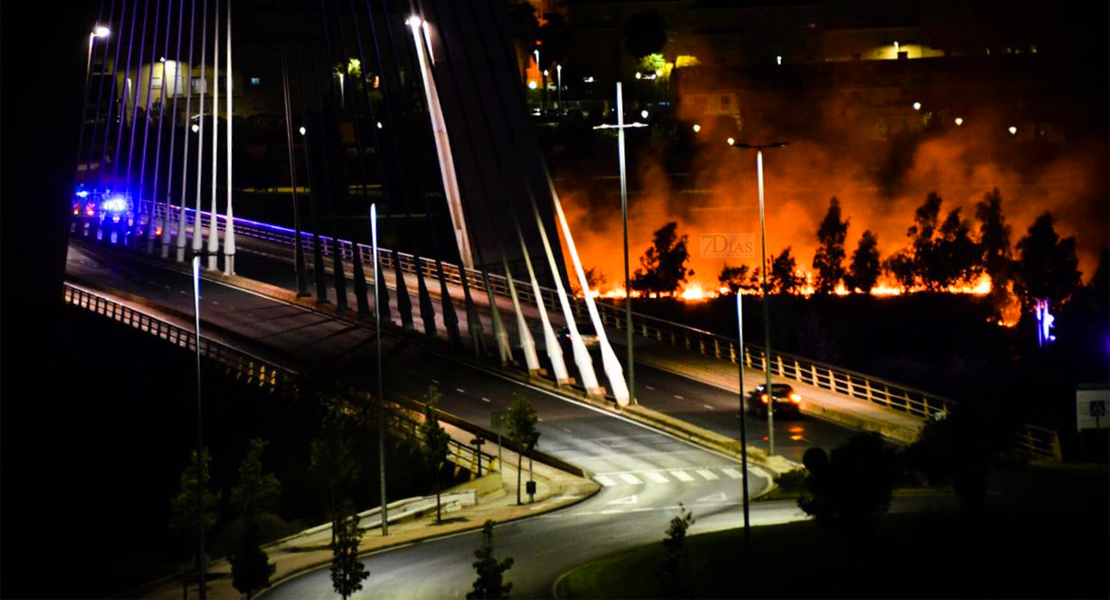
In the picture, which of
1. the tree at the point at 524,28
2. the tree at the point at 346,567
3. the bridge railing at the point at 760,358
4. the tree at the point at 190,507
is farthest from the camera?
the tree at the point at 524,28

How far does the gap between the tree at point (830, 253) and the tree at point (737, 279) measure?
3.05m

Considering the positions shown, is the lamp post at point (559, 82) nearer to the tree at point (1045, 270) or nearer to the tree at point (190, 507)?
the tree at point (1045, 270)

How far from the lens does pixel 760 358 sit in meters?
57.1

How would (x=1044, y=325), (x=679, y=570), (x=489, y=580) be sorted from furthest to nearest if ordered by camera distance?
(x=1044, y=325) → (x=489, y=580) → (x=679, y=570)

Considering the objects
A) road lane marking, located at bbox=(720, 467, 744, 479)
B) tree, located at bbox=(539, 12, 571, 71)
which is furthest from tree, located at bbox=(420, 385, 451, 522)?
tree, located at bbox=(539, 12, 571, 71)

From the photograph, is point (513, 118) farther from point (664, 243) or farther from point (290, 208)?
point (290, 208)

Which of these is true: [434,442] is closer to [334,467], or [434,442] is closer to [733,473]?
[334,467]

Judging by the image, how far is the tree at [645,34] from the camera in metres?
116

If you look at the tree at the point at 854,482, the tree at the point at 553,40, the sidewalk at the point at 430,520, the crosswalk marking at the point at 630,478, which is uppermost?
the tree at the point at 553,40

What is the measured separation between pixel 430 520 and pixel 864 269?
4210cm

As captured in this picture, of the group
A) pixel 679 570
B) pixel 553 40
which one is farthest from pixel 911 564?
pixel 553 40

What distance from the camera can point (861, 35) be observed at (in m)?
114

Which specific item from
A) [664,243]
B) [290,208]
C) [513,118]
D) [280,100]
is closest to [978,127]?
[664,243]

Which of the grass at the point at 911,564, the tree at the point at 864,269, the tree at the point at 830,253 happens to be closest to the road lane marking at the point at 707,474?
the grass at the point at 911,564
